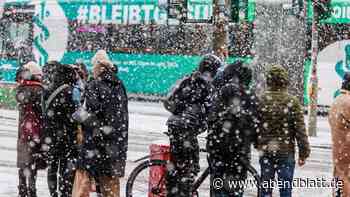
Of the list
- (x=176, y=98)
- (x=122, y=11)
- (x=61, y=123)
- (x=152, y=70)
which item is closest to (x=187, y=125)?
(x=176, y=98)

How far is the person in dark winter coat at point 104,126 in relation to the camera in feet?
21.6

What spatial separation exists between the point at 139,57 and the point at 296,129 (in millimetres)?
19297

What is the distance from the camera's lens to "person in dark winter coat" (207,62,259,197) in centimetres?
641

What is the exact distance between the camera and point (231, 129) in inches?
253

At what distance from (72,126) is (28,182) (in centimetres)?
104

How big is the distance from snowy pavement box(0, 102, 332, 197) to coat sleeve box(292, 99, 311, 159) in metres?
1.44

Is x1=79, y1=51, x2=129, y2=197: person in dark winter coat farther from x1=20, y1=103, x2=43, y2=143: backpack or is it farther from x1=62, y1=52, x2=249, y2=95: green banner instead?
x1=62, y1=52, x2=249, y2=95: green banner

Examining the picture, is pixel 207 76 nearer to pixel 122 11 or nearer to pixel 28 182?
pixel 28 182

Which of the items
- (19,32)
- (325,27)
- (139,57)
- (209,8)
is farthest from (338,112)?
(19,32)

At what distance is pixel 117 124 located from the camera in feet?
21.8

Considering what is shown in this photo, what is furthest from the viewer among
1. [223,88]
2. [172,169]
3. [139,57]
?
[139,57]

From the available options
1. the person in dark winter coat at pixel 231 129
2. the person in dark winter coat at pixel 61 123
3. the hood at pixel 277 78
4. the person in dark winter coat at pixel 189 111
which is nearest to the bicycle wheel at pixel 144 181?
the person in dark winter coat at pixel 189 111

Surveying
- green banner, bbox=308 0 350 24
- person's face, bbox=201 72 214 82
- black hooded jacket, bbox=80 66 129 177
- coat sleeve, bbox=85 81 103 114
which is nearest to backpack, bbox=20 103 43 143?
black hooded jacket, bbox=80 66 129 177

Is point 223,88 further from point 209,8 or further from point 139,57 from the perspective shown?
point 139,57
